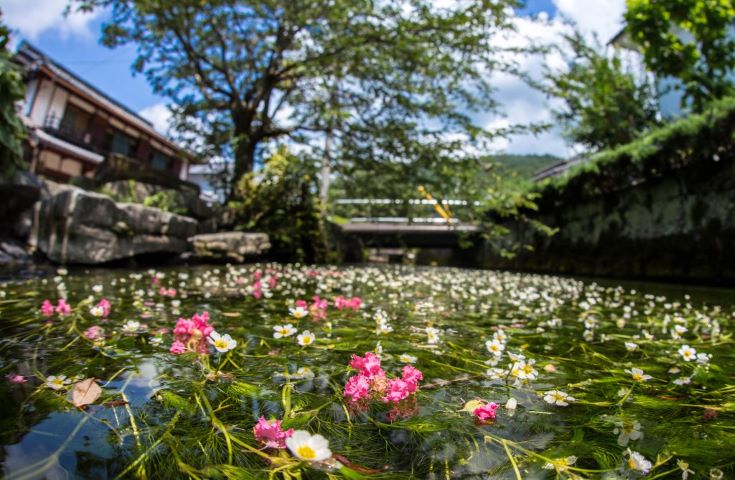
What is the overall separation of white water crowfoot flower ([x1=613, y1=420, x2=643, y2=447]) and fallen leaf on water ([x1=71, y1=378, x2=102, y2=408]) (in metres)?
1.41

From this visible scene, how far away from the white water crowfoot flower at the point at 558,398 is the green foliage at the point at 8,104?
18.6 ft

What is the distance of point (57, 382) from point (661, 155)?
10097 millimetres

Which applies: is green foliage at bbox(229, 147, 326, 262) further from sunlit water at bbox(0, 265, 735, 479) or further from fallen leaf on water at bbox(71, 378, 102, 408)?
fallen leaf on water at bbox(71, 378, 102, 408)

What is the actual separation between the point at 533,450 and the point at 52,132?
24.7 m

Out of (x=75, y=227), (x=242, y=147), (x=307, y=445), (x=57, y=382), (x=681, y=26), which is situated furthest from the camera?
(x=242, y=147)

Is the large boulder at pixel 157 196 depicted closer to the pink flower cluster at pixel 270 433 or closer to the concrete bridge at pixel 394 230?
the concrete bridge at pixel 394 230

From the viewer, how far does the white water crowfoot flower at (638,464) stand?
0.86 m

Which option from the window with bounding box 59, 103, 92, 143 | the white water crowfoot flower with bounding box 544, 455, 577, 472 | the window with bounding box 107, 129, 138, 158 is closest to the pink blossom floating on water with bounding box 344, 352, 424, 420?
the white water crowfoot flower with bounding box 544, 455, 577, 472

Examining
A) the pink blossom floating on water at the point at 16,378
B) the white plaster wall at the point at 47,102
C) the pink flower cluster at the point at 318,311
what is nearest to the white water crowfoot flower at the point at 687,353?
the pink flower cluster at the point at 318,311

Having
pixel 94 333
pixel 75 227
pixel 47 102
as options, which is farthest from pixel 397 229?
pixel 47 102

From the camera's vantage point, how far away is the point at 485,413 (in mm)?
1129

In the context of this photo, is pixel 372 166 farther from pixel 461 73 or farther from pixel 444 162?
pixel 461 73

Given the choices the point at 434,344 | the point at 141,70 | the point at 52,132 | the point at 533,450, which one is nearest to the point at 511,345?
the point at 434,344

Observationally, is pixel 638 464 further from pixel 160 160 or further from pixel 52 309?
pixel 160 160
